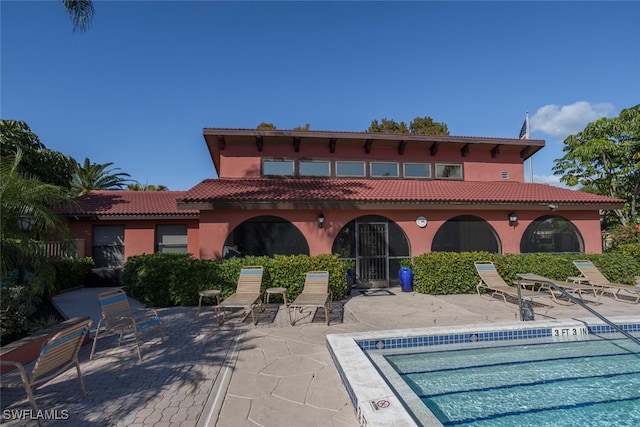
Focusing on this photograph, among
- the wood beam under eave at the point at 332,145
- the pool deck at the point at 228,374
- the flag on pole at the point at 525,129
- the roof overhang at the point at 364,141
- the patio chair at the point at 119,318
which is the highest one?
the flag on pole at the point at 525,129

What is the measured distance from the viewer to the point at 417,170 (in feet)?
53.6

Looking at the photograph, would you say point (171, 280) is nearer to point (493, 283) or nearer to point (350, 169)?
point (350, 169)

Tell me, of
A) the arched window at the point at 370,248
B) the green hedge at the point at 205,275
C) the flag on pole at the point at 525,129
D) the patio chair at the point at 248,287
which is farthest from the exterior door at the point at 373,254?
the flag on pole at the point at 525,129

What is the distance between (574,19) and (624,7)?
1.72 m

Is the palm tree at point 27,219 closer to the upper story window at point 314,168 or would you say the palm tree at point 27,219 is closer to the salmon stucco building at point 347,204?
the salmon stucco building at point 347,204

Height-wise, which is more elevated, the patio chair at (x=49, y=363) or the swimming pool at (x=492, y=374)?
the patio chair at (x=49, y=363)

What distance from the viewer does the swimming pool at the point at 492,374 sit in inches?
156

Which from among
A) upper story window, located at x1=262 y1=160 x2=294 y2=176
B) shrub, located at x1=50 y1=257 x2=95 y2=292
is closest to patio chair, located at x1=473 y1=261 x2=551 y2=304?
upper story window, located at x1=262 y1=160 x2=294 y2=176

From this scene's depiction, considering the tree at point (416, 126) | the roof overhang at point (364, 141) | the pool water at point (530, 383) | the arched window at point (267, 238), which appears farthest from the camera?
the tree at point (416, 126)

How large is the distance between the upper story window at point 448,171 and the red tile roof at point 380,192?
23.1 inches

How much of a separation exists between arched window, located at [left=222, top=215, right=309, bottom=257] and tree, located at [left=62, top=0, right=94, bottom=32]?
830cm

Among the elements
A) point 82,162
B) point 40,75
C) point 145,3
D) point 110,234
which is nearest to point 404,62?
point 145,3

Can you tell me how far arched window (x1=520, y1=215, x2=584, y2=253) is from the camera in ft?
47.6

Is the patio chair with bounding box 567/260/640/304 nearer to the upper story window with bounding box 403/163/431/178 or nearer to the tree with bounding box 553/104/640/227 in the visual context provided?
the upper story window with bounding box 403/163/431/178
